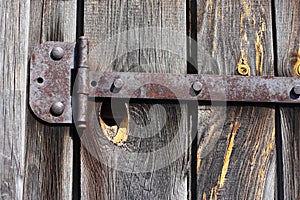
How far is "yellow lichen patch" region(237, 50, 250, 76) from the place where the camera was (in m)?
1.32

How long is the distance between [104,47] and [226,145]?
28 centimetres

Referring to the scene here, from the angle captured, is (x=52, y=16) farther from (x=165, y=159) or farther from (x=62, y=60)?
(x=165, y=159)

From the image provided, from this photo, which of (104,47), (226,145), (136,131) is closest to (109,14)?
(104,47)

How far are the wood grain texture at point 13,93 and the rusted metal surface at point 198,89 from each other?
131 millimetres

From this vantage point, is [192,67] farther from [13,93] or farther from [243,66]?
[13,93]

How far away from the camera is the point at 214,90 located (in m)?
1.29

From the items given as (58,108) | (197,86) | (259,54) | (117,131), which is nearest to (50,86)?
(58,108)

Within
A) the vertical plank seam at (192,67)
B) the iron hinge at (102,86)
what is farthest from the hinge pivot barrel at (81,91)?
the vertical plank seam at (192,67)

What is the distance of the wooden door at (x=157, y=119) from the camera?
4.14 ft

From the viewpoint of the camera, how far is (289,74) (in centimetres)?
134

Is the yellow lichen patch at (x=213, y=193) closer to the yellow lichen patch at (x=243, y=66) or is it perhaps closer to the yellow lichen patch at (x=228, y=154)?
the yellow lichen patch at (x=228, y=154)

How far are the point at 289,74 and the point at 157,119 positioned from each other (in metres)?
0.26

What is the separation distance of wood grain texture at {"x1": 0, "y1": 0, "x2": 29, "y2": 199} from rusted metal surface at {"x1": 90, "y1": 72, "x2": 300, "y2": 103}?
0.13 m

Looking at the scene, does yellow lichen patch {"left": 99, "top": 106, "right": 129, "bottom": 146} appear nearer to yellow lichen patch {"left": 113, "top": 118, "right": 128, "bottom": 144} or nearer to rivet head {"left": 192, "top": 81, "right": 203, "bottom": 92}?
yellow lichen patch {"left": 113, "top": 118, "right": 128, "bottom": 144}
